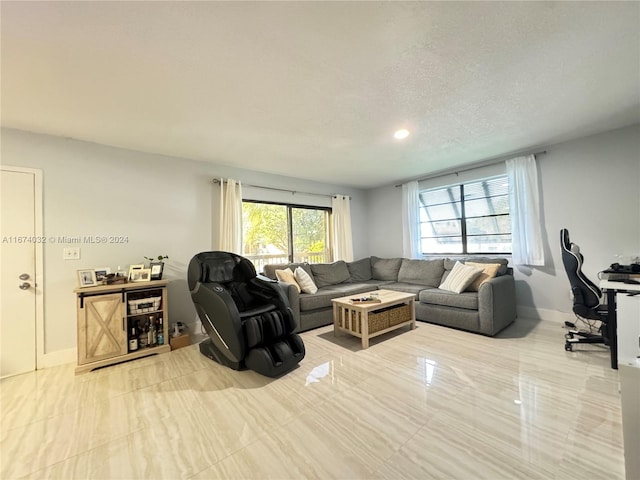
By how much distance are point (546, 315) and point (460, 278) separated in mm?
1247

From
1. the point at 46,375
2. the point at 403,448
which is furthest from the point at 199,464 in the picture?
the point at 46,375

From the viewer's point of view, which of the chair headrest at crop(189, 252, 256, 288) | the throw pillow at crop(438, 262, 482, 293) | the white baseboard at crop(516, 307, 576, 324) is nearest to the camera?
the chair headrest at crop(189, 252, 256, 288)

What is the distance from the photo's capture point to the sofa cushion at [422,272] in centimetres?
418

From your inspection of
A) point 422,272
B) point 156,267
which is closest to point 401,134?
point 422,272

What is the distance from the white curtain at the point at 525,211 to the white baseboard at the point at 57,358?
5.51 meters

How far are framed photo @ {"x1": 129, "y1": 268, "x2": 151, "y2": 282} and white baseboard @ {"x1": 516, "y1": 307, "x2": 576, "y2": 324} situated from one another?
4.87 meters

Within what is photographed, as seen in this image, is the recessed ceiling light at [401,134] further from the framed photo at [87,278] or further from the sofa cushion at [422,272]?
the framed photo at [87,278]

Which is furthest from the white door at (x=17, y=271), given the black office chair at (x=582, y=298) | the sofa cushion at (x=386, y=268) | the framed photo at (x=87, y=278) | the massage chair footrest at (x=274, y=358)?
the black office chair at (x=582, y=298)

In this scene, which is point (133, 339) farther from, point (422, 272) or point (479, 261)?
point (479, 261)

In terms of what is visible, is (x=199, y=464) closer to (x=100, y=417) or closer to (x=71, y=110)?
(x=100, y=417)

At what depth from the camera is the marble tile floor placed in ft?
4.36

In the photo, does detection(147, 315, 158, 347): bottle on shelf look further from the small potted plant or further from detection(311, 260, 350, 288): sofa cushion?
detection(311, 260, 350, 288): sofa cushion

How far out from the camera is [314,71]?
5.88 ft

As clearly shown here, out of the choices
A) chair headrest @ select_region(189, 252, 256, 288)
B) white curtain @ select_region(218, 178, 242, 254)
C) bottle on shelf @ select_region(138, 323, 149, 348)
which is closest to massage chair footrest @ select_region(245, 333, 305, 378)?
chair headrest @ select_region(189, 252, 256, 288)
